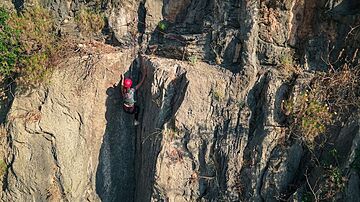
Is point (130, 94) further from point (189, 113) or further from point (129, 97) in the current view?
point (189, 113)

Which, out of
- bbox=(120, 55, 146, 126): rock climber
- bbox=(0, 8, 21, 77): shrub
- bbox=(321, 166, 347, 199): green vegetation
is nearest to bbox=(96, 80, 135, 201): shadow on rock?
bbox=(120, 55, 146, 126): rock climber

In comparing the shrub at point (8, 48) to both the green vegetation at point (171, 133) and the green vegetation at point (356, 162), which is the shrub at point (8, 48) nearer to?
the green vegetation at point (171, 133)

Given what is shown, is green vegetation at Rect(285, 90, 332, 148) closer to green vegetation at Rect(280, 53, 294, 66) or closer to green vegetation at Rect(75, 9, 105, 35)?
green vegetation at Rect(280, 53, 294, 66)

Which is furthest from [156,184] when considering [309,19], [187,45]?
[309,19]

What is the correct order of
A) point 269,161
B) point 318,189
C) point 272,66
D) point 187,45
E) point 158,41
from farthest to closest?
point 158,41 < point 187,45 < point 272,66 < point 269,161 < point 318,189

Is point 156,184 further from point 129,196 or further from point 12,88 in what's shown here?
point 12,88

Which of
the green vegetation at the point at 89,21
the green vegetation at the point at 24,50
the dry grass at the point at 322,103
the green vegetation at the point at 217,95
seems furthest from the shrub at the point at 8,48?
the dry grass at the point at 322,103
